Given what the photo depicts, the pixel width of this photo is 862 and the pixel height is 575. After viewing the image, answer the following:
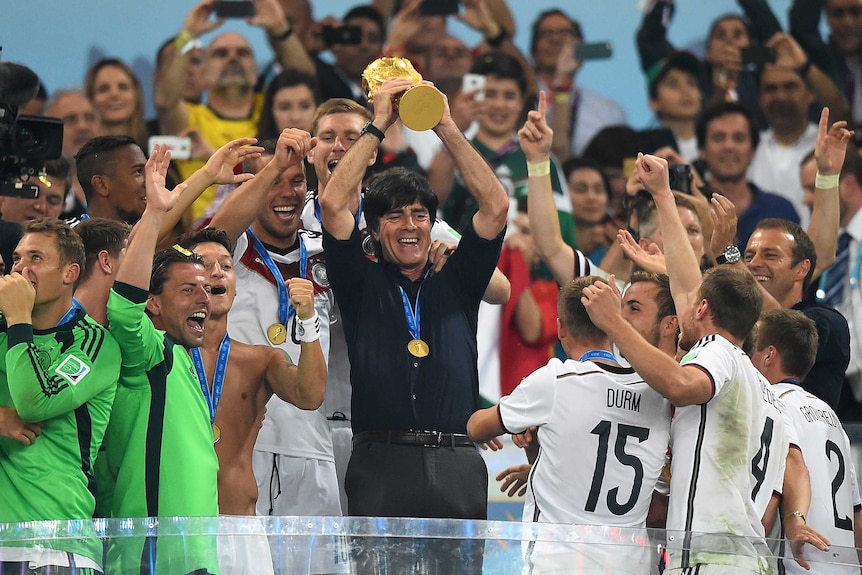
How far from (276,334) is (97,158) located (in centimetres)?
119

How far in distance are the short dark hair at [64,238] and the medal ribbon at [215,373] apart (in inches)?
27.6

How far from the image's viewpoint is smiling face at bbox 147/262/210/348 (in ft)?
15.6

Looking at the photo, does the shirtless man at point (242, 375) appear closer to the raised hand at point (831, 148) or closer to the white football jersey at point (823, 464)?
the white football jersey at point (823, 464)

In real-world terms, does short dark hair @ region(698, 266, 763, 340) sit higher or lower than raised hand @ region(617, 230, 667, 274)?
lower

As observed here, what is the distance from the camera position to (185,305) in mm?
4766

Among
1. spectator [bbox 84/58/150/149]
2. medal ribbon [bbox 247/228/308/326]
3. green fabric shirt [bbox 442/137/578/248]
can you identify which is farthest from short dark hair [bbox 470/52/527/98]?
medal ribbon [bbox 247/228/308/326]

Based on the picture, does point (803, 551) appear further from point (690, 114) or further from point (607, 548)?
point (690, 114)

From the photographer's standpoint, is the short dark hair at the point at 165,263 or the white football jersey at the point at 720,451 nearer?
the white football jersey at the point at 720,451

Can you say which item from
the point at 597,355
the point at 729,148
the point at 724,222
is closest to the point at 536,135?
the point at 724,222

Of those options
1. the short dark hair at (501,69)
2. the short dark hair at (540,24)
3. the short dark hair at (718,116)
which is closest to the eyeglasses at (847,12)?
the short dark hair at (718,116)

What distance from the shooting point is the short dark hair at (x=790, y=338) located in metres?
5.15

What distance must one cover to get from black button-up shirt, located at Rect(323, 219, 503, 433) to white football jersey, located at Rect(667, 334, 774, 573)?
0.91m

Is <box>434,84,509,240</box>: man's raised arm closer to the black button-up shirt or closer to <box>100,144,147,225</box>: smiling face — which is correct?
the black button-up shirt

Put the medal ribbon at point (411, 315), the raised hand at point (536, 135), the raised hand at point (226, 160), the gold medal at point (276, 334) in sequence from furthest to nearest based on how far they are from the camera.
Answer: the raised hand at point (536, 135)
the gold medal at point (276, 334)
the raised hand at point (226, 160)
the medal ribbon at point (411, 315)
